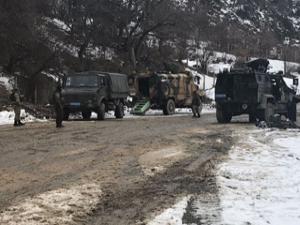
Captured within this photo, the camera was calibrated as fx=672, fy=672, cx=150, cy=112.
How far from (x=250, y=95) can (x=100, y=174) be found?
54.3 feet

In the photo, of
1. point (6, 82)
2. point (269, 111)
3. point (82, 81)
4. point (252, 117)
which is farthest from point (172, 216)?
point (6, 82)

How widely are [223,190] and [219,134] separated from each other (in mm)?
10580

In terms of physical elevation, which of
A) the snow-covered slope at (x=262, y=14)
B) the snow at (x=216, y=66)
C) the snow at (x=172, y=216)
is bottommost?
the snow at (x=172, y=216)

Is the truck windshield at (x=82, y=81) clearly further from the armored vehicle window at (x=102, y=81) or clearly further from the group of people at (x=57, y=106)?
the group of people at (x=57, y=106)

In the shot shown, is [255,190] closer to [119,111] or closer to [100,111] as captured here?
[100,111]

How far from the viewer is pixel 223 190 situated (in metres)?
10.7

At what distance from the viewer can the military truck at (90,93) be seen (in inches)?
1158

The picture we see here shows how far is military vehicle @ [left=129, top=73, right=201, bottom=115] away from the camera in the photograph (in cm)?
3791

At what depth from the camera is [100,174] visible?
12.2 meters

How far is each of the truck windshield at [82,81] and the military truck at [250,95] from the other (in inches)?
219

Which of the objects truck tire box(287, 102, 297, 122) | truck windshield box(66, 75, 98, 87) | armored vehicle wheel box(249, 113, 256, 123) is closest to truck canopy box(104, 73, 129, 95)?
truck windshield box(66, 75, 98, 87)

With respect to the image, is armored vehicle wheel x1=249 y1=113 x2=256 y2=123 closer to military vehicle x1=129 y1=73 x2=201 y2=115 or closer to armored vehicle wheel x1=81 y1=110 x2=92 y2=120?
armored vehicle wheel x1=81 y1=110 x2=92 y2=120

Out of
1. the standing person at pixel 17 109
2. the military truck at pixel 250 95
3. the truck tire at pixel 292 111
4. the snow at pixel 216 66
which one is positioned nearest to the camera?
the standing person at pixel 17 109

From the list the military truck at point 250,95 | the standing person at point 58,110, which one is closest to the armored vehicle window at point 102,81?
A: the military truck at point 250,95
